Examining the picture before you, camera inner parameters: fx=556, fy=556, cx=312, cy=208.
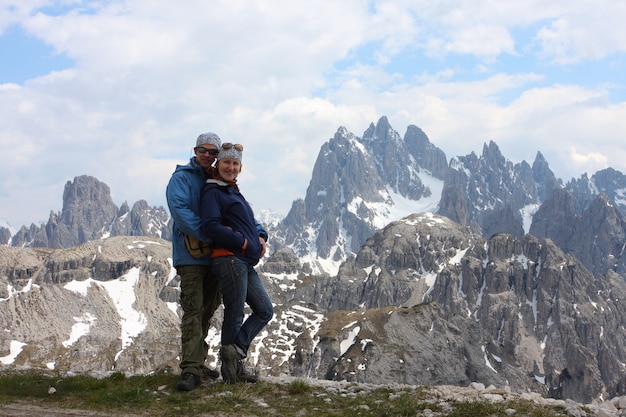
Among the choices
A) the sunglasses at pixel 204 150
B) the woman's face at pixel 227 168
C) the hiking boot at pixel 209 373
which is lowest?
the hiking boot at pixel 209 373

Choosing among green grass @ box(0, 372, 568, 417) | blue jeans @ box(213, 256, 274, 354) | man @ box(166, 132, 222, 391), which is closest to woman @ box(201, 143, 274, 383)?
blue jeans @ box(213, 256, 274, 354)

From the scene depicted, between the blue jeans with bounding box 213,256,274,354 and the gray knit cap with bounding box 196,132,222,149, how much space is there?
10.2 feet

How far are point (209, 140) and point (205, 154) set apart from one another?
38 centimetres

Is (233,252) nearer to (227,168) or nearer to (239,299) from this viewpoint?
(239,299)

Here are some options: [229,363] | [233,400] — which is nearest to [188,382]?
[229,363]

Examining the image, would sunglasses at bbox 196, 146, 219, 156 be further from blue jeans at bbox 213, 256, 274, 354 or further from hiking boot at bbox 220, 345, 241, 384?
hiking boot at bbox 220, 345, 241, 384

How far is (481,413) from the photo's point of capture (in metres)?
11.5

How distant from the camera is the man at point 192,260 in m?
13.5

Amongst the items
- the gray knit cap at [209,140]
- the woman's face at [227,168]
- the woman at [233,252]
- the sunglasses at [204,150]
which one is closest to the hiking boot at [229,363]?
the woman at [233,252]

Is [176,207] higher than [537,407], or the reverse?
[176,207]

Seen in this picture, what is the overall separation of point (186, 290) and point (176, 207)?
2.14m

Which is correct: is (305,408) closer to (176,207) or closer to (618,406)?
(176,207)

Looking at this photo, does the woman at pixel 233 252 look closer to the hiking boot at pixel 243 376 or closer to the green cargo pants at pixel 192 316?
the hiking boot at pixel 243 376

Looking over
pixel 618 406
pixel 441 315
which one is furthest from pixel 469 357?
pixel 618 406
